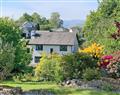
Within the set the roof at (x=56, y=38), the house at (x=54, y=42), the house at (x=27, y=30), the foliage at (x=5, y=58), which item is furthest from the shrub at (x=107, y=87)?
the house at (x=27, y=30)

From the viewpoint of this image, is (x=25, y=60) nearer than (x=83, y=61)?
No

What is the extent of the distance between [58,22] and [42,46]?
82.8 m

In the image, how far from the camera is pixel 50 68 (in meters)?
27.6

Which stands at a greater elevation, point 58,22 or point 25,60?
point 58,22

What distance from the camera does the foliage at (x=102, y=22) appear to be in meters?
47.6

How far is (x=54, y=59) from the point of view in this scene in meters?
27.7

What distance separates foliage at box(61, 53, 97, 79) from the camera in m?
26.4

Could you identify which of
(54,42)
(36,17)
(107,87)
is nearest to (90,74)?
(107,87)

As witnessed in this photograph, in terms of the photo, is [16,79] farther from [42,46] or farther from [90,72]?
[42,46]

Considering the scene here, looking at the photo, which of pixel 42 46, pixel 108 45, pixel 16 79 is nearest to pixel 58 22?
pixel 42 46

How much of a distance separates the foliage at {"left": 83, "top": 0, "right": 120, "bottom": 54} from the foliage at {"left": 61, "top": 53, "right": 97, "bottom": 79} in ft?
57.5

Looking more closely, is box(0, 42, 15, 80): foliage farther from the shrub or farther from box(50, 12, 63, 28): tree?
box(50, 12, 63, 28): tree

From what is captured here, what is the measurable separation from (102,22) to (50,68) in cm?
2620

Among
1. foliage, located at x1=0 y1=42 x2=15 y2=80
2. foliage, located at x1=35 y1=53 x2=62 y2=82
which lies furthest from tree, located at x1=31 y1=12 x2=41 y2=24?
foliage, located at x1=0 y1=42 x2=15 y2=80
